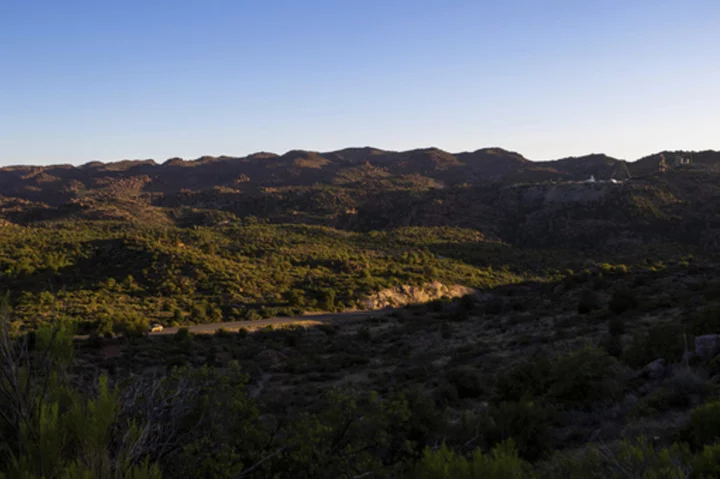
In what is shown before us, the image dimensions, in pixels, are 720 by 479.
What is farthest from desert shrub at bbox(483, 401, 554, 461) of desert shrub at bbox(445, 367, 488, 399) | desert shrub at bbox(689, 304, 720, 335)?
desert shrub at bbox(689, 304, 720, 335)

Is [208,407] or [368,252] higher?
[208,407]

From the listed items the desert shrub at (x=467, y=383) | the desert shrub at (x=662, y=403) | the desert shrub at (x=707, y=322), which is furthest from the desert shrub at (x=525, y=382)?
the desert shrub at (x=707, y=322)

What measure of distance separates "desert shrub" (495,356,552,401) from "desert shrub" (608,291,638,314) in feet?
36.3

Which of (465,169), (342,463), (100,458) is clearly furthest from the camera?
Answer: (465,169)

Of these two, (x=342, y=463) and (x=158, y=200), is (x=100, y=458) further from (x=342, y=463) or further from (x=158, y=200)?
(x=158, y=200)

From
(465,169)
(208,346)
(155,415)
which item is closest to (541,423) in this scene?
(155,415)

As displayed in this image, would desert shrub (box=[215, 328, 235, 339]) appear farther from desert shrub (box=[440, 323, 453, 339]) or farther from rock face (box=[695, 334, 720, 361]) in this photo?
rock face (box=[695, 334, 720, 361])

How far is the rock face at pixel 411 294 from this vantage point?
4300cm

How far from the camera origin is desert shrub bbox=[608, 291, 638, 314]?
73.2 feet

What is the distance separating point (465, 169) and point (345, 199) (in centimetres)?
6469

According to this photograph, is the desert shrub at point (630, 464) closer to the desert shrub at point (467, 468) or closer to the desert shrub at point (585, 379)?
the desert shrub at point (467, 468)

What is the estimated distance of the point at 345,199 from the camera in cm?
9788

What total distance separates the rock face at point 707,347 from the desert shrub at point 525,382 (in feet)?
10.8

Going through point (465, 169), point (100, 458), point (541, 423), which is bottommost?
point (541, 423)
